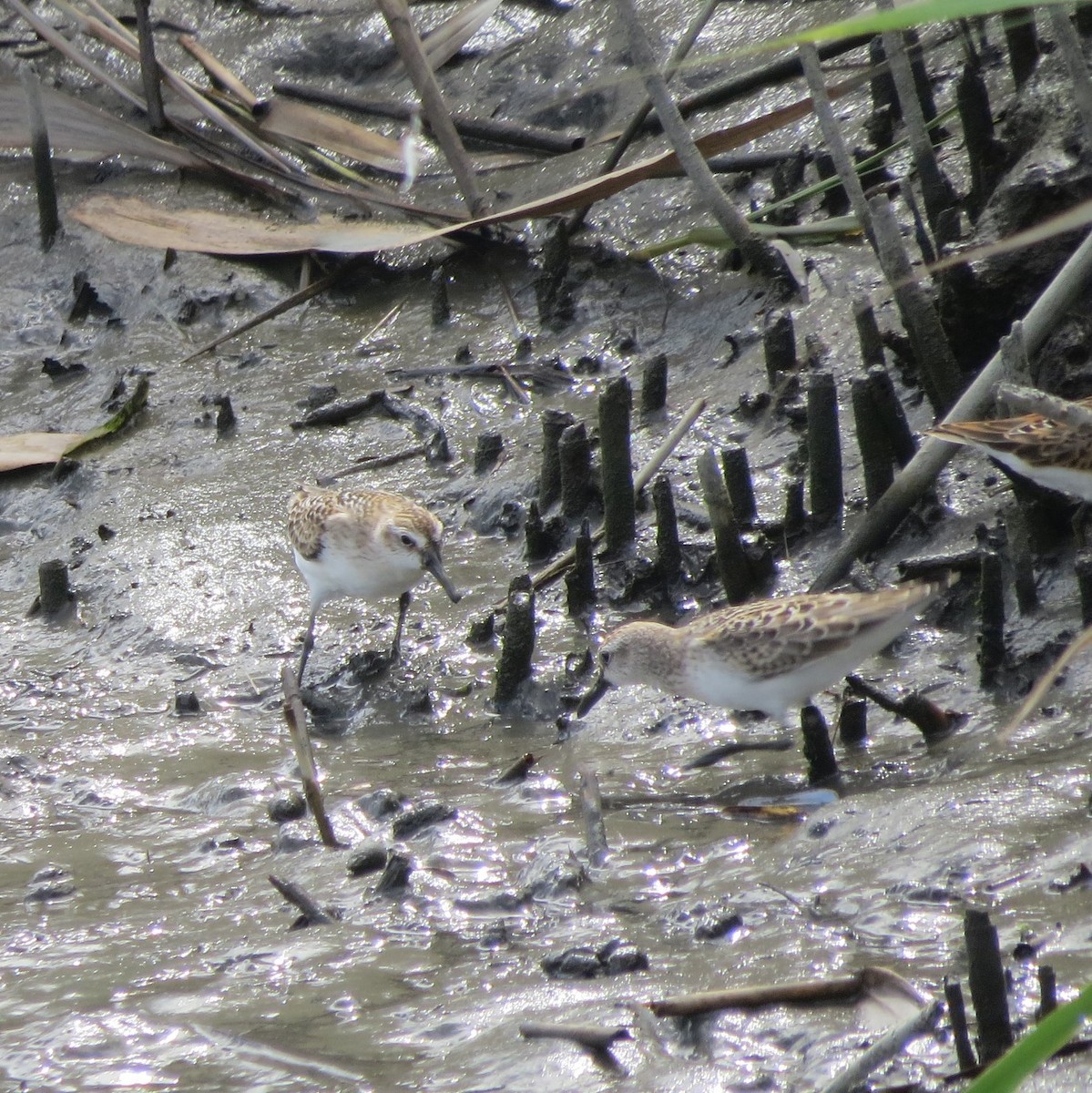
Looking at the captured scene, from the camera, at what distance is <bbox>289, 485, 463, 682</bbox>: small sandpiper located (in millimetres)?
6059

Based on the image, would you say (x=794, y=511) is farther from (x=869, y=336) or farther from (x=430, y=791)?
(x=430, y=791)

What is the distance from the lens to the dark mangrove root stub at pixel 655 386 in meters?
7.21

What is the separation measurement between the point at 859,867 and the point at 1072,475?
5.72 ft

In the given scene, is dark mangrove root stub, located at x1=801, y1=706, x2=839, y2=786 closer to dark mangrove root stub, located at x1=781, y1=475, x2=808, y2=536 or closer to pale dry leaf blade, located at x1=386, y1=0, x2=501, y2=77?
dark mangrove root stub, located at x1=781, y1=475, x2=808, y2=536

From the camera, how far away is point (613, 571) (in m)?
6.45

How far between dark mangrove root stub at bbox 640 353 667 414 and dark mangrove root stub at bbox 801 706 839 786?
9.37 feet

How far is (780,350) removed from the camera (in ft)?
22.6

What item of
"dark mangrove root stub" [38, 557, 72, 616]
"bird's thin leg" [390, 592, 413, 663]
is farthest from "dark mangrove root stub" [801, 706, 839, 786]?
"dark mangrove root stub" [38, 557, 72, 616]

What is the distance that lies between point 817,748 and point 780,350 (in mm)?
2731

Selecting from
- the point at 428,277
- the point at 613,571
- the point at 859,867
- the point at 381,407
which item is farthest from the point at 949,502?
the point at 428,277

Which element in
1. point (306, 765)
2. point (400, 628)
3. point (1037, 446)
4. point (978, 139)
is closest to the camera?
point (306, 765)

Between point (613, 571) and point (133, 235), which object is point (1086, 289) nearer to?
point (613, 571)

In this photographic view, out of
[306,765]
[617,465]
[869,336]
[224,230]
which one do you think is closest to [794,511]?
[617,465]

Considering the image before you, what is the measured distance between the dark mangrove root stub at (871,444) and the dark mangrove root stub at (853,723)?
114cm
